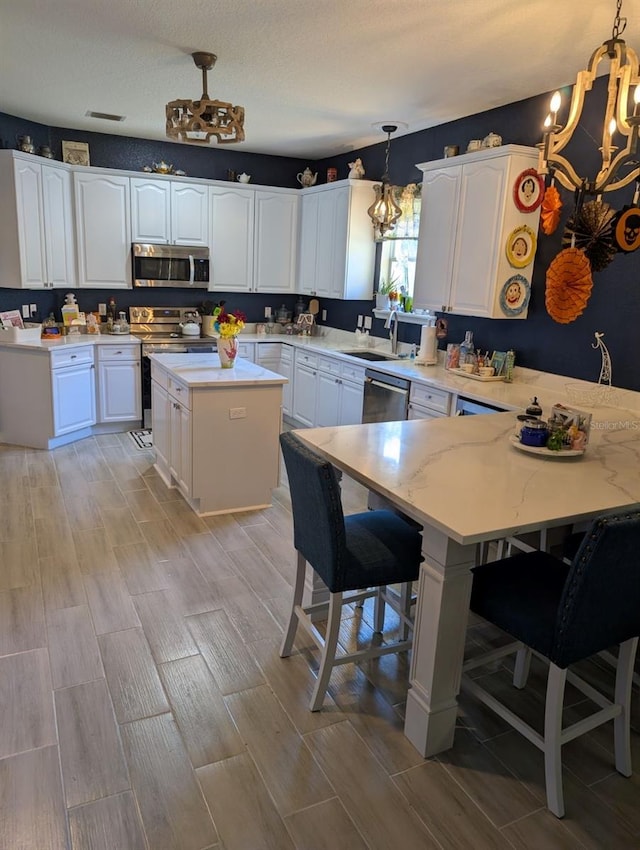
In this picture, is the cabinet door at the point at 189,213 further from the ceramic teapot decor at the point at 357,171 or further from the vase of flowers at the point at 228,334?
the vase of flowers at the point at 228,334

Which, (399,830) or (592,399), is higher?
(592,399)

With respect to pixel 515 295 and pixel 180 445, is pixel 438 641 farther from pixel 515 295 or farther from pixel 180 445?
pixel 515 295

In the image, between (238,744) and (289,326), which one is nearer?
(238,744)

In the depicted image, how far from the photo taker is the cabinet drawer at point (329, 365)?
5.49 metres

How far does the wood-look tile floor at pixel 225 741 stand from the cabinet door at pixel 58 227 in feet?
10.7

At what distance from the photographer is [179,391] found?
406cm

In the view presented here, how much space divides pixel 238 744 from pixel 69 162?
216 inches

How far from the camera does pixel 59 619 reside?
2846 millimetres

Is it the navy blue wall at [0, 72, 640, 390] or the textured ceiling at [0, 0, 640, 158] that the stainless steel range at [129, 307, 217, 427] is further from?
the textured ceiling at [0, 0, 640, 158]

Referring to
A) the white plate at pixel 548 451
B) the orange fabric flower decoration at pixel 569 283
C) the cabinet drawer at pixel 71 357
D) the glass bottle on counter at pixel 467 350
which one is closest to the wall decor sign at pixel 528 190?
the glass bottle on counter at pixel 467 350

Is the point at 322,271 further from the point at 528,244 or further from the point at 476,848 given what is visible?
the point at 476,848

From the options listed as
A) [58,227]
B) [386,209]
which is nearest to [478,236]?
[386,209]

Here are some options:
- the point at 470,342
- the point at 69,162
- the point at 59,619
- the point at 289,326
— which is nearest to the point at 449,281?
the point at 470,342

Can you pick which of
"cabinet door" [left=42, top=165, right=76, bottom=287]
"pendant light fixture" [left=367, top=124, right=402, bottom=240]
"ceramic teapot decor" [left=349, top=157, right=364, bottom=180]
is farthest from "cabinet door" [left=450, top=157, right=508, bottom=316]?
"cabinet door" [left=42, top=165, right=76, bottom=287]
